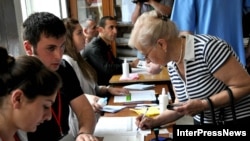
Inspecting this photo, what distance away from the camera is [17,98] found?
1.07 meters

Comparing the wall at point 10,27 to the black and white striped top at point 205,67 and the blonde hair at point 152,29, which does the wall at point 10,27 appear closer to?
the blonde hair at point 152,29

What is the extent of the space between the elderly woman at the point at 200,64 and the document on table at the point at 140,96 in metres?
0.62

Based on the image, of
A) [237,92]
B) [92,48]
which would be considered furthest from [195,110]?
[92,48]

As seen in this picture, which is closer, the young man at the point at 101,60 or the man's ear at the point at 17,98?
the man's ear at the point at 17,98

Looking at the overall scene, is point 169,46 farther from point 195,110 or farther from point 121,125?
point 121,125

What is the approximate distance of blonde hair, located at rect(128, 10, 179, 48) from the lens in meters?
1.56

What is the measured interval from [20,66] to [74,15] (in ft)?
12.5

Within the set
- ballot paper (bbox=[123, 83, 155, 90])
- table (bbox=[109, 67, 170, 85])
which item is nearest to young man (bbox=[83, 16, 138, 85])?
table (bbox=[109, 67, 170, 85])

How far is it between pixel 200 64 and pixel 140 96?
0.82 metres

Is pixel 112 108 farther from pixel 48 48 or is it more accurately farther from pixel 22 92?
pixel 22 92

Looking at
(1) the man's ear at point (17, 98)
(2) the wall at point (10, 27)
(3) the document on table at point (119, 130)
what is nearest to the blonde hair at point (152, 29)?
(3) the document on table at point (119, 130)

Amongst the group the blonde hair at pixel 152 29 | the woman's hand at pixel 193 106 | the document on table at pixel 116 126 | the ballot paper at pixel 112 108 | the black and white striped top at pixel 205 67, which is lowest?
the ballot paper at pixel 112 108

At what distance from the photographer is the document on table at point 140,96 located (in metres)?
2.26

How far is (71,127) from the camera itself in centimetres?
186
